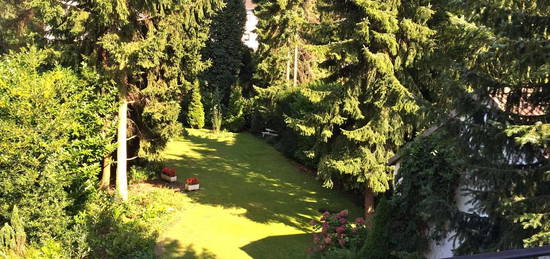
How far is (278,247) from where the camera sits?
39.6 feet

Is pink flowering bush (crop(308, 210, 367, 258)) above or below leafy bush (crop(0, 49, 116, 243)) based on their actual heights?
below

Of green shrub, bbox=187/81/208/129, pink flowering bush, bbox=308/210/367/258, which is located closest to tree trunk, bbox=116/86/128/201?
pink flowering bush, bbox=308/210/367/258

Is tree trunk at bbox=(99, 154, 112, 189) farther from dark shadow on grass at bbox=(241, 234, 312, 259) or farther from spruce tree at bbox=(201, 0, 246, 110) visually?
spruce tree at bbox=(201, 0, 246, 110)

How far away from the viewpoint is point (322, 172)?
1298 cm

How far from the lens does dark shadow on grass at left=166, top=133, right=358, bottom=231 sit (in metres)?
15.4

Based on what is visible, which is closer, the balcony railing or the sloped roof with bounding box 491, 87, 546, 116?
the balcony railing

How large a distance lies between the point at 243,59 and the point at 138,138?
1640cm

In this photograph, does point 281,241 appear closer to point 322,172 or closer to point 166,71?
point 322,172

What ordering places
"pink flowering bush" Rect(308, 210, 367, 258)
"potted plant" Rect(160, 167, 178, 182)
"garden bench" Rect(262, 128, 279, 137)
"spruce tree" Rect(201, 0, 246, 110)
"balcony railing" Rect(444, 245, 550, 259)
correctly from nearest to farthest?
"balcony railing" Rect(444, 245, 550, 259)
"pink flowering bush" Rect(308, 210, 367, 258)
"potted plant" Rect(160, 167, 178, 182)
"garden bench" Rect(262, 128, 279, 137)
"spruce tree" Rect(201, 0, 246, 110)

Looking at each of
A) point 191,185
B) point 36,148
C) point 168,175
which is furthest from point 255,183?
point 36,148

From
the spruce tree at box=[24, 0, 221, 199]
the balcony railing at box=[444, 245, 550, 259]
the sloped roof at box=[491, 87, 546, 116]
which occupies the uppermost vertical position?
the spruce tree at box=[24, 0, 221, 199]

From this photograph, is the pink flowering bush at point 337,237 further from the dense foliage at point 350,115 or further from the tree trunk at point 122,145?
the tree trunk at point 122,145

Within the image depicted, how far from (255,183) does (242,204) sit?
2722mm

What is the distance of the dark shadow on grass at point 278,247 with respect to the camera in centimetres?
1152
